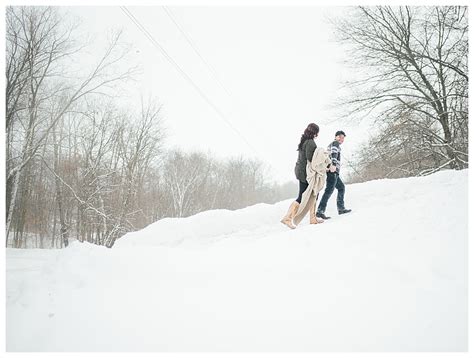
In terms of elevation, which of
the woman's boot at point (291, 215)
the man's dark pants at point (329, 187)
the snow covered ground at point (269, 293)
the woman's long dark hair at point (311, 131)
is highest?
the woman's long dark hair at point (311, 131)

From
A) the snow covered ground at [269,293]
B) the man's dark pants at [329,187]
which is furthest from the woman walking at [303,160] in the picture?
the snow covered ground at [269,293]

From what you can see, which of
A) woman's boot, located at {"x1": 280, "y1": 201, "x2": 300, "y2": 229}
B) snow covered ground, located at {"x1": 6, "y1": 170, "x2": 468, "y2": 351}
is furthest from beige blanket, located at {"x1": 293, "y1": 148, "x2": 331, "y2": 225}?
snow covered ground, located at {"x1": 6, "y1": 170, "x2": 468, "y2": 351}

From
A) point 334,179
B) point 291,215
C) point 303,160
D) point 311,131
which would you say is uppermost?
point 311,131

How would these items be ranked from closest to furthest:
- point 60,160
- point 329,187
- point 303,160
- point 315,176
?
point 315,176
point 303,160
point 329,187
point 60,160

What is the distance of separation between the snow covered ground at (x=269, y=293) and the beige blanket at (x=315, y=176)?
1.46 meters

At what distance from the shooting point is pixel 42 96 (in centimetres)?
1216

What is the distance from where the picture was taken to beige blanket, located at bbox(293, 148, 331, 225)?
5.34 metres

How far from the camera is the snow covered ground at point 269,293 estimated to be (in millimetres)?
2289

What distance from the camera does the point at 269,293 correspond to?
277 cm

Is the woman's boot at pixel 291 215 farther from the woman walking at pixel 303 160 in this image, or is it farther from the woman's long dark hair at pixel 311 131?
the woman's long dark hair at pixel 311 131

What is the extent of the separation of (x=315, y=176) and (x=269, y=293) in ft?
10.3

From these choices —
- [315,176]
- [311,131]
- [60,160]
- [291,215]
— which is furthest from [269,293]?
[60,160]

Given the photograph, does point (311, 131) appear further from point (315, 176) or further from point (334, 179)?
point (334, 179)

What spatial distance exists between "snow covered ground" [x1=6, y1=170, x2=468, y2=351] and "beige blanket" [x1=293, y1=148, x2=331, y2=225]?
1.46m
